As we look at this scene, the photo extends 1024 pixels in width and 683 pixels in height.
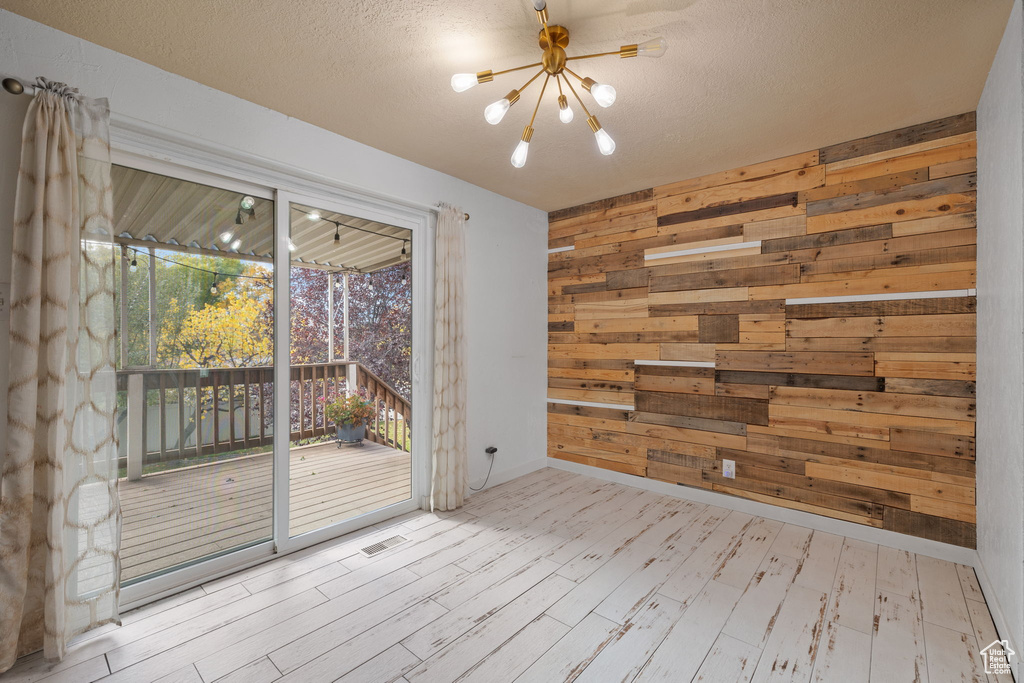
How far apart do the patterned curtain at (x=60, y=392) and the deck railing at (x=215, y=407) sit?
0.85 ft

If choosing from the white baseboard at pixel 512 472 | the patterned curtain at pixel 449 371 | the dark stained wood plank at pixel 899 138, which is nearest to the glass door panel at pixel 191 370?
the patterned curtain at pixel 449 371

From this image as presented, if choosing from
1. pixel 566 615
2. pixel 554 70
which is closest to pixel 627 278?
pixel 554 70

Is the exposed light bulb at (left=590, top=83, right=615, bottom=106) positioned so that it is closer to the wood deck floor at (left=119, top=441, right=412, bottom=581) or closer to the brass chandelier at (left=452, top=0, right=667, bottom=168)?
the brass chandelier at (left=452, top=0, right=667, bottom=168)

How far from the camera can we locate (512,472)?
4.09 meters

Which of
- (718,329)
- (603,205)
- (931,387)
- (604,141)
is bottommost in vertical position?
(931,387)

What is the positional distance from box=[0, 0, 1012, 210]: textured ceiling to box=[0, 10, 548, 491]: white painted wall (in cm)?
9

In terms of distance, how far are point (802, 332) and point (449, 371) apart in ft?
8.31

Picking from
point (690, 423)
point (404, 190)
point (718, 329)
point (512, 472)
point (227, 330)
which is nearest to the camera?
point (227, 330)

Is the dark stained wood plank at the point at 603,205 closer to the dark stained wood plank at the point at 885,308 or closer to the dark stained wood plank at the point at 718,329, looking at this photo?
the dark stained wood plank at the point at 718,329

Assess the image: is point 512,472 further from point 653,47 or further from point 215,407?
point 653,47

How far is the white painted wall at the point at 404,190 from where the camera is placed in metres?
1.83

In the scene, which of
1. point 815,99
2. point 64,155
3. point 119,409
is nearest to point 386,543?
point 119,409

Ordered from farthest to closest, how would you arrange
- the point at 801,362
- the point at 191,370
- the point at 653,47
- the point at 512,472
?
the point at 512,472 < the point at 801,362 < the point at 191,370 < the point at 653,47

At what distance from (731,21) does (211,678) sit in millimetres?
3309
